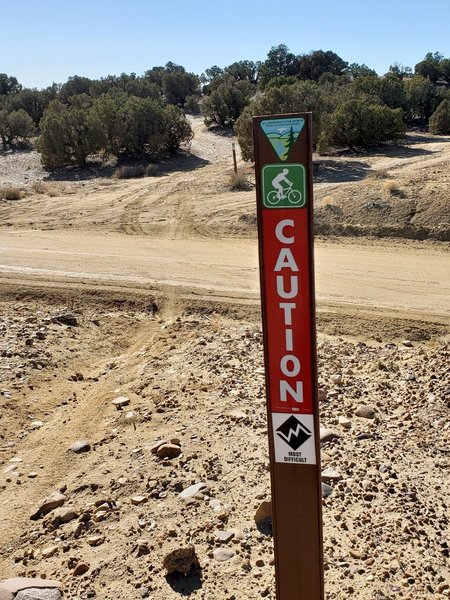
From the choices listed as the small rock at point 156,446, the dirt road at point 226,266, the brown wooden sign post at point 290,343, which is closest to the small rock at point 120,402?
the small rock at point 156,446

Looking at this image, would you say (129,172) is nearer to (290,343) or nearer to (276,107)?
(276,107)

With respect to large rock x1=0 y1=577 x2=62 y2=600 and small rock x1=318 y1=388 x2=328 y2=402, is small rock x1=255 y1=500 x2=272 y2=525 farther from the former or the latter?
small rock x1=318 y1=388 x2=328 y2=402

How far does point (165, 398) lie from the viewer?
779cm

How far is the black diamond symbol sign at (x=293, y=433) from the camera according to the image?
280 cm

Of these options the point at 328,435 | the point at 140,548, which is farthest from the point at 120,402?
the point at 140,548

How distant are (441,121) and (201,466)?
104ft

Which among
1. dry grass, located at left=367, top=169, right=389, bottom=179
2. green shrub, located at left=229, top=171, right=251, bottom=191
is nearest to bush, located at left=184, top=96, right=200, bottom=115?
green shrub, located at left=229, top=171, right=251, bottom=191

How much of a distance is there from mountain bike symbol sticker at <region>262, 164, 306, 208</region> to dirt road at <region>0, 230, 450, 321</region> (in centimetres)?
784

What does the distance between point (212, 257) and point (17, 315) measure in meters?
4.56

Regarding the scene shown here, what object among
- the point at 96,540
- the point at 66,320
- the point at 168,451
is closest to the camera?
the point at 96,540

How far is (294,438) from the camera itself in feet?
9.28

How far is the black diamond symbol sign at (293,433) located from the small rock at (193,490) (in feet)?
9.78

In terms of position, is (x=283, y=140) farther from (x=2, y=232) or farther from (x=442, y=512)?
(x=2, y=232)

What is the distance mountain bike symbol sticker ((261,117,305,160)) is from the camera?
2.45 metres
